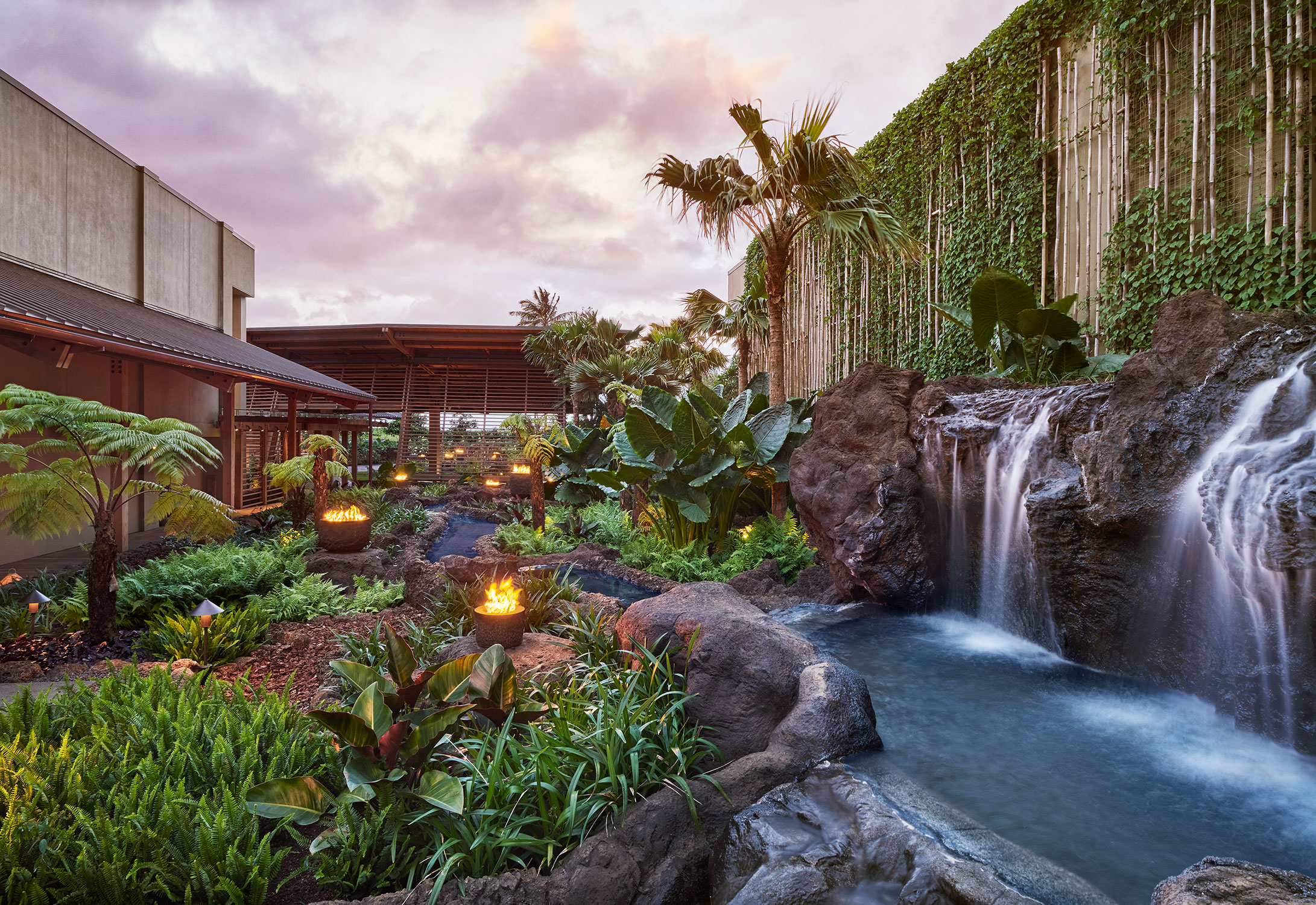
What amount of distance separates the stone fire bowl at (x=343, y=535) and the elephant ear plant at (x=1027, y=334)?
8.12m

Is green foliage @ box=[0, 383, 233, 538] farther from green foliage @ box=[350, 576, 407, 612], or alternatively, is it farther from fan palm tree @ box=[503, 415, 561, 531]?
fan palm tree @ box=[503, 415, 561, 531]

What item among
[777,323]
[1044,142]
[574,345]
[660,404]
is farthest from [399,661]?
[574,345]

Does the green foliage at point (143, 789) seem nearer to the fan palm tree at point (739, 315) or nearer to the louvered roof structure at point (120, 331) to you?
the louvered roof structure at point (120, 331)

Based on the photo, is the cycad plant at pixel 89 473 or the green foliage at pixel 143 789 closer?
the green foliage at pixel 143 789

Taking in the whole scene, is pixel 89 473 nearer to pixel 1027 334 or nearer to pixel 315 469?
pixel 315 469

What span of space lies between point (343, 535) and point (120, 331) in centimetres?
374

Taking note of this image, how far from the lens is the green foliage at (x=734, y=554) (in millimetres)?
7508

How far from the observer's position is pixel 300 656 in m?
4.70

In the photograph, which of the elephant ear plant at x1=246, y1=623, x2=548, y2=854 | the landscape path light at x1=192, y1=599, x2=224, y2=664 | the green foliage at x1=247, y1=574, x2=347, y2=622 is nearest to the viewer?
the elephant ear plant at x1=246, y1=623, x2=548, y2=854

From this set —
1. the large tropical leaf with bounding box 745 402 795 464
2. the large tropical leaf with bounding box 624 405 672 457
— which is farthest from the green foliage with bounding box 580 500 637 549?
the large tropical leaf with bounding box 745 402 795 464

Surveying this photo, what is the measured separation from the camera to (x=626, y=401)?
46.9ft

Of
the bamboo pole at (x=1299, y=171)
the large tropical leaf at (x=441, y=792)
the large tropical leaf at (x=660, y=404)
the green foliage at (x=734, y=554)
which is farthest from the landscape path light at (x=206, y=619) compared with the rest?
the bamboo pole at (x=1299, y=171)

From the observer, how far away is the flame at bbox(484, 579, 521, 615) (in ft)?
14.4

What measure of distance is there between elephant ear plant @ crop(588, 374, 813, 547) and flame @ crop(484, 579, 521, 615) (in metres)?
3.29
